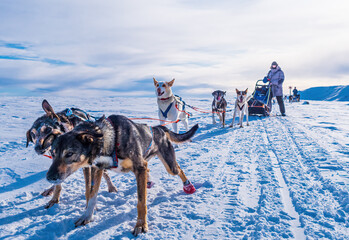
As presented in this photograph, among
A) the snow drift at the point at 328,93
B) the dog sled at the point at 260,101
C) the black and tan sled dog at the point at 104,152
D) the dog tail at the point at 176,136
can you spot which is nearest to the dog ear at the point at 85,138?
the black and tan sled dog at the point at 104,152

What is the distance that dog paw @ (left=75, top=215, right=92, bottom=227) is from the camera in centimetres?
243

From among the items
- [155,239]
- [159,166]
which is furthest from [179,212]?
[159,166]

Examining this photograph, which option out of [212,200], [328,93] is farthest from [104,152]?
[328,93]

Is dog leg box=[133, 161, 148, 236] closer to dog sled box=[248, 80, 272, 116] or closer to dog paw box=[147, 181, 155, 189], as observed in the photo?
dog paw box=[147, 181, 155, 189]

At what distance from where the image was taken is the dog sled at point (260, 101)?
11.6m

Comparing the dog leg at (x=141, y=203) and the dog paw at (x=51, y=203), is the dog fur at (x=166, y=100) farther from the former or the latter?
the dog leg at (x=141, y=203)

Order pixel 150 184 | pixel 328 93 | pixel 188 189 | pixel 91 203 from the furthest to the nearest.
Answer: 1. pixel 328 93
2. pixel 150 184
3. pixel 188 189
4. pixel 91 203

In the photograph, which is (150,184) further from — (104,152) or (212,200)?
(104,152)

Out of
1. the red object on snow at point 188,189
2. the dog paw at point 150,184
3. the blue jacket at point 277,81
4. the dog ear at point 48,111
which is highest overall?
the blue jacket at point 277,81

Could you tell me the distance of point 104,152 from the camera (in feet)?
7.39

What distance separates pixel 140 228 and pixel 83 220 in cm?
62

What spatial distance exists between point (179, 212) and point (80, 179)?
6.13ft

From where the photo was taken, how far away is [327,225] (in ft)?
7.39

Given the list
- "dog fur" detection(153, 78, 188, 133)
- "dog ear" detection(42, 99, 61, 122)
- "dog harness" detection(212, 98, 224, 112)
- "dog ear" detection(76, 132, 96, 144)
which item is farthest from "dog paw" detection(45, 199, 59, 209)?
"dog harness" detection(212, 98, 224, 112)
